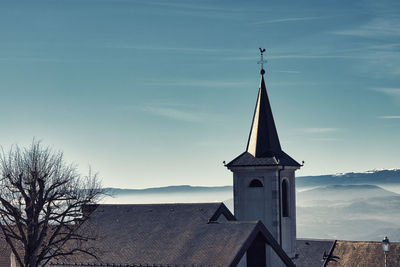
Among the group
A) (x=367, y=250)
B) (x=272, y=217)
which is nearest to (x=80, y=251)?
(x=272, y=217)

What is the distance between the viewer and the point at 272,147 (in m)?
57.0

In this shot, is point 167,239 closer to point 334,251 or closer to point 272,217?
point 272,217

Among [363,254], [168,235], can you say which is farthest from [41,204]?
[363,254]

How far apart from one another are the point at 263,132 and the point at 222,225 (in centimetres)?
1208

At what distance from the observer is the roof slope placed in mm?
44781

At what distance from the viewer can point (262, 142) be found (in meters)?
57.2

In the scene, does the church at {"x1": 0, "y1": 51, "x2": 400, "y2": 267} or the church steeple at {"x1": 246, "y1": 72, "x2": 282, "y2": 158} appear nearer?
the church at {"x1": 0, "y1": 51, "x2": 400, "y2": 267}

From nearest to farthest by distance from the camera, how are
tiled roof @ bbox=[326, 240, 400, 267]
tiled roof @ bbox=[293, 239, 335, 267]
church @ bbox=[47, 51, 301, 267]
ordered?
1. church @ bbox=[47, 51, 301, 267]
2. tiled roof @ bbox=[326, 240, 400, 267]
3. tiled roof @ bbox=[293, 239, 335, 267]

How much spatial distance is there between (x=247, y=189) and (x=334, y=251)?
4002 centimetres

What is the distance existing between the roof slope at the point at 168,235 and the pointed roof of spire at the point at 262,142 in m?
7.09

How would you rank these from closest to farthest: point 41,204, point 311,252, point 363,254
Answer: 1. point 41,204
2. point 363,254
3. point 311,252

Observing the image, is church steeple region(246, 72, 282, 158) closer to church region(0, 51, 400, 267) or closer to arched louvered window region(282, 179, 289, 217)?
church region(0, 51, 400, 267)

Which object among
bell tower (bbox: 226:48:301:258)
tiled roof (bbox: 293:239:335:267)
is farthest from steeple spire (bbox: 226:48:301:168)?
tiled roof (bbox: 293:239:335:267)

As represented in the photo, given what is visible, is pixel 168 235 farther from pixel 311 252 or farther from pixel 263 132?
pixel 311 252
